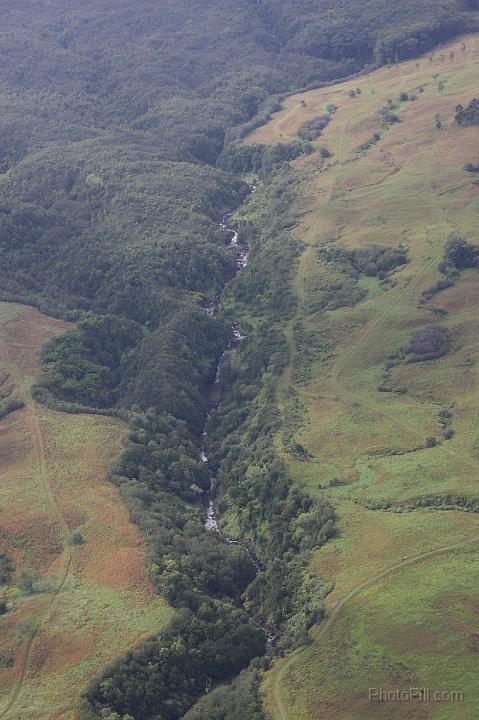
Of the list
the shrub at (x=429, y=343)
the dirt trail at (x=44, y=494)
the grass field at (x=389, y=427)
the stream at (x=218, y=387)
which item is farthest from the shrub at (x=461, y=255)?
the dirt trail at (x=44, y=494)

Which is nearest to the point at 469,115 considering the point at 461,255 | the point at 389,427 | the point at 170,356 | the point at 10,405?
the point at 461,255

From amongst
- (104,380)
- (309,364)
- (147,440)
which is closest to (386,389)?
(309,364)

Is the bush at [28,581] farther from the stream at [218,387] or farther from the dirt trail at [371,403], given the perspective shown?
the dirt trail at [371,403]

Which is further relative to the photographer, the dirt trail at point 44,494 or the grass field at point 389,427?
the dirt trail at point 44,494

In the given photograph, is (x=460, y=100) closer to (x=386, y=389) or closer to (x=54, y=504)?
(x=386, y=389)

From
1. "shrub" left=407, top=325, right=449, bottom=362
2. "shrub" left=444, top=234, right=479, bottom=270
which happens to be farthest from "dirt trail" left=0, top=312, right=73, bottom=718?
"shrub" left=444, top=234, right=479, bottom=270

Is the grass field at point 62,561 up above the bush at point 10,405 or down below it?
below
